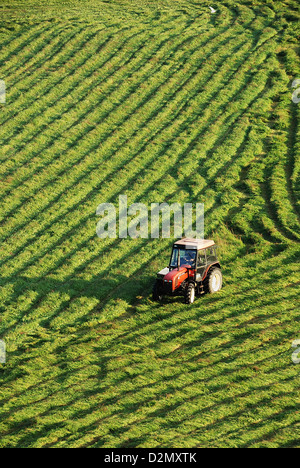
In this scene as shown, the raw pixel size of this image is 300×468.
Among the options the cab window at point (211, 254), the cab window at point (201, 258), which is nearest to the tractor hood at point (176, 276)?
the cab window at point (201, 258)

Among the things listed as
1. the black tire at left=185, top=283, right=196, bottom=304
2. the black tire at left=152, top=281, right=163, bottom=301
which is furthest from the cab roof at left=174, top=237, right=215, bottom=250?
the black tire at left=152, top=281, right=163, bottom=301

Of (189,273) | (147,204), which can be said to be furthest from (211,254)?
(147,204)

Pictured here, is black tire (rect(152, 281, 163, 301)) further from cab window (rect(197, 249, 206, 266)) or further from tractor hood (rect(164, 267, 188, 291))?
cab window (rect(197, 249, 206, 266))

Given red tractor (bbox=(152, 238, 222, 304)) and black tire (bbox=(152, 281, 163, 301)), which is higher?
red tractor (bbox=(152, 238, 222, 304))

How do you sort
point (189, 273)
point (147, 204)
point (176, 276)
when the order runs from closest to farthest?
point (176, 276) < point (189, 273) < point (147, 204)

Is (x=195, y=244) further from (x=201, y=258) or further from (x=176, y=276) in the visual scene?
(x=176, y=276)

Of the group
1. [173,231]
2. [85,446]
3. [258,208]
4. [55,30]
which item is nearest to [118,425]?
[85,446]

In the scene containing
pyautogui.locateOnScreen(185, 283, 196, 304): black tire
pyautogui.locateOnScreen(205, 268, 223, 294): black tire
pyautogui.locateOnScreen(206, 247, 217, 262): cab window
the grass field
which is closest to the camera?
the grass field
